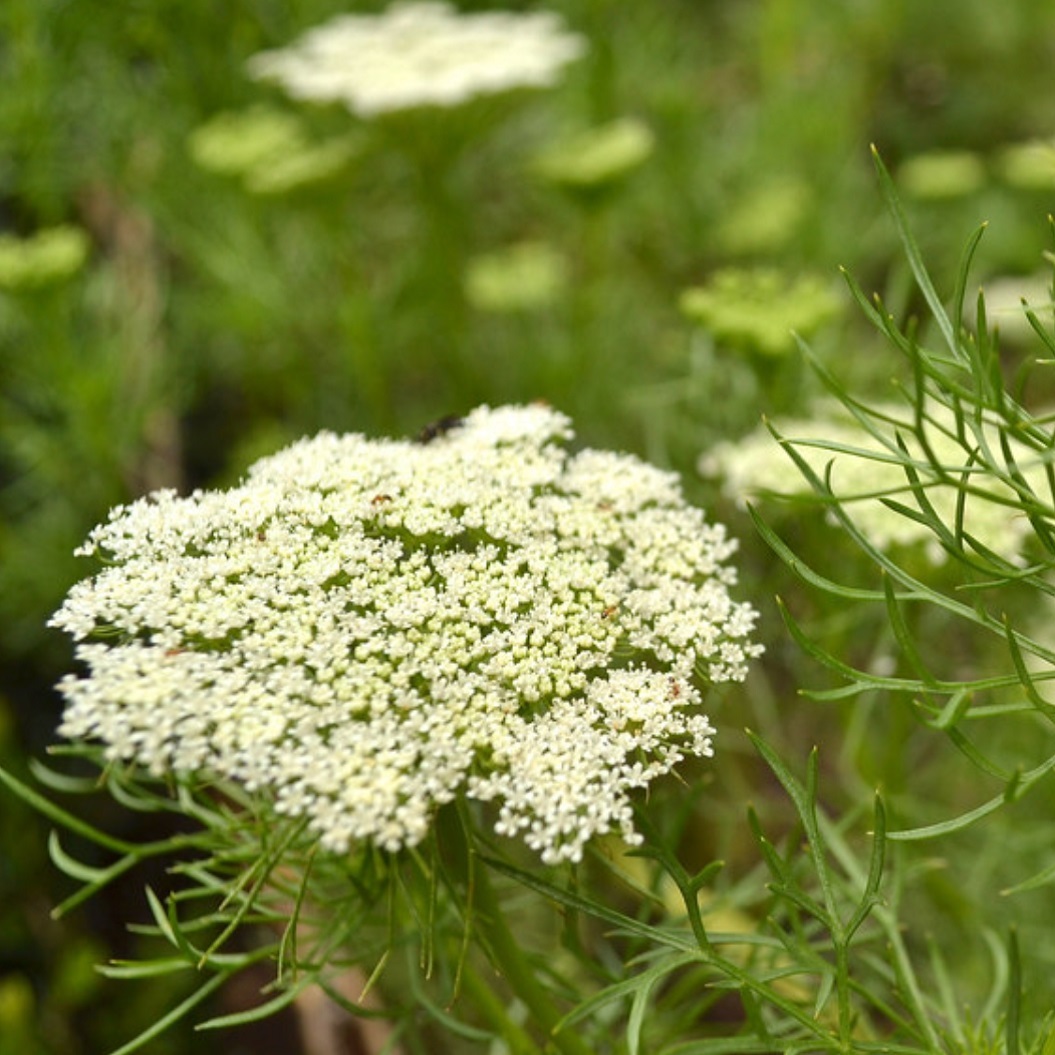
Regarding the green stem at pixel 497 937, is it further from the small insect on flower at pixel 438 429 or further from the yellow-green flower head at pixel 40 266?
the yellow-green flower head at pixel 40 266

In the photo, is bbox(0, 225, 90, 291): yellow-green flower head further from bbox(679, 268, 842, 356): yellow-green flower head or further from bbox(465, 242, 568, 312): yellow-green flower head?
bbox(679, 268, 842, 356): yellow-green flower head

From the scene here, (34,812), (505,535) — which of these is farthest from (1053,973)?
(34,812)

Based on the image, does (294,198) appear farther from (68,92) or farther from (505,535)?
(505,535)

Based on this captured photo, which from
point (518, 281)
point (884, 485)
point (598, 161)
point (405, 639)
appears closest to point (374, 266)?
point (518, 281)

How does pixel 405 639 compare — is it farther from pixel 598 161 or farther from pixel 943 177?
pixel 943 177

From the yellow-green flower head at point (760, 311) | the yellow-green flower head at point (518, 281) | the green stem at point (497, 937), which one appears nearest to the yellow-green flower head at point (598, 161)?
the yellow-green flower head at point (518, 281)

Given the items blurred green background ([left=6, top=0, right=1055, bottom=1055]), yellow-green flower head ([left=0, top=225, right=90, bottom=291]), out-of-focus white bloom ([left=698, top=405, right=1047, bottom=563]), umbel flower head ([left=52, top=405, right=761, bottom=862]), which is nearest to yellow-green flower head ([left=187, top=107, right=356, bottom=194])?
blurred green background ([left=6, top=0, right=1055, bottom=1055])

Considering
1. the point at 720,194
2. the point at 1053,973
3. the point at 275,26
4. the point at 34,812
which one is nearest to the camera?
the point at 1053,973
